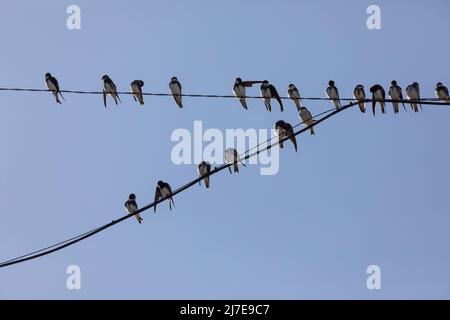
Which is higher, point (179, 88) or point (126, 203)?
point (179, 88)

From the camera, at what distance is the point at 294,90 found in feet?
58.7
